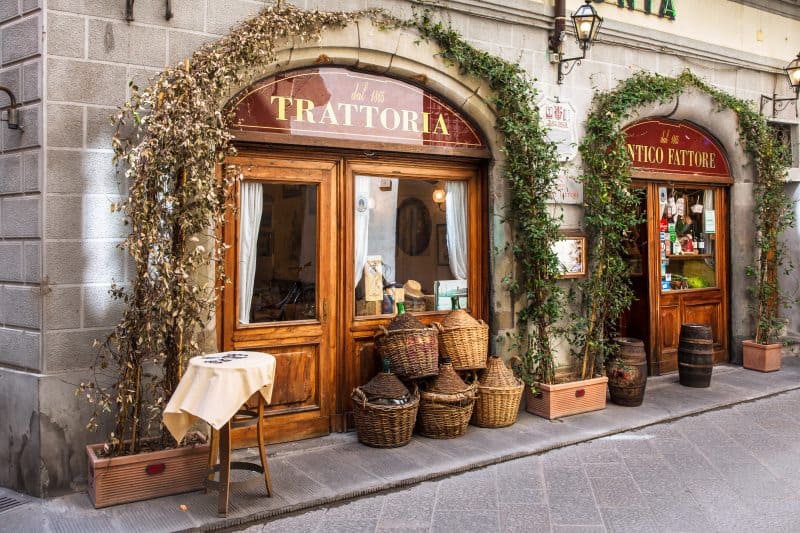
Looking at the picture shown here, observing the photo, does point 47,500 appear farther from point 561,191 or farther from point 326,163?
point 561,191

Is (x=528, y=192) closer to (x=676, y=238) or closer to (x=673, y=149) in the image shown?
(x=673, y=149)

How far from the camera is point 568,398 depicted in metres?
6.51

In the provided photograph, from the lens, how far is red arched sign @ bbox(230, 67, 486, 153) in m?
5.45

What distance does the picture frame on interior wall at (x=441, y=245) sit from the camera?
662 centimetres

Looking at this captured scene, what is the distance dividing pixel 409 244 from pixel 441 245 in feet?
1.16

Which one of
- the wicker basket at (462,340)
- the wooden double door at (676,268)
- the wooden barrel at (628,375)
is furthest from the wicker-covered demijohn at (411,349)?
the wooden double door at (676,268)

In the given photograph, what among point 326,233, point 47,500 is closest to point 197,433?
point 47,500

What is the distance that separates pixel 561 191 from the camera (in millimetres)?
7070

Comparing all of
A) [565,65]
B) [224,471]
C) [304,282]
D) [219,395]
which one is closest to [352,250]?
[304,282]

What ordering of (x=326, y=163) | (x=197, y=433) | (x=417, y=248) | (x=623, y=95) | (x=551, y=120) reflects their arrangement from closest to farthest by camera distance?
(x=197, y=433)
(x=326, y=163)
(x=417, y=248)
(x=551, y=120)
(x=623, y=95)

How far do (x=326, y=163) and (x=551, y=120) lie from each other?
8.62ft

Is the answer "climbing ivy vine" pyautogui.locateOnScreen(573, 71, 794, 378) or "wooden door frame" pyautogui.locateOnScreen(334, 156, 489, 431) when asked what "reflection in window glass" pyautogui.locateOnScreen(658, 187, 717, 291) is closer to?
"climbing ivy vine" pyautogui.locateOnScreen(573, 71, 794, 378)

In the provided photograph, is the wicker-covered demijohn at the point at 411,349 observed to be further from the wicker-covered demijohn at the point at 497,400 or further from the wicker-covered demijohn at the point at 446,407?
the wicker-covered demijohn at the point at 497,400

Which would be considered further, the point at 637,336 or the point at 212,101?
the point at 637,336
